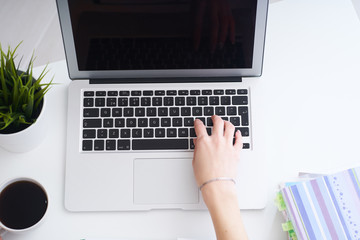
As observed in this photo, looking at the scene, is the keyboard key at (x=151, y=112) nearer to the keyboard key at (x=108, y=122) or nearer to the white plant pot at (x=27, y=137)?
the keyboard key at (x=108, y=122)

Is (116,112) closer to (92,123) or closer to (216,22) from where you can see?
(92,123)

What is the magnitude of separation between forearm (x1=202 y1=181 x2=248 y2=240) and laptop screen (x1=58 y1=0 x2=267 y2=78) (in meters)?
0.25

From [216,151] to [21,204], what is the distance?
401 millimetres

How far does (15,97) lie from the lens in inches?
27.1

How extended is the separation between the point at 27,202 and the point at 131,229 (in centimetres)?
21

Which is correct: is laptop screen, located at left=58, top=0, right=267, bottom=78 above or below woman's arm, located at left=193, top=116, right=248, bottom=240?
above

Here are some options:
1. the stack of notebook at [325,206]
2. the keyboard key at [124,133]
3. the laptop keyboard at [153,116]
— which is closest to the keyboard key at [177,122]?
the laptop keyboard at [153,116]

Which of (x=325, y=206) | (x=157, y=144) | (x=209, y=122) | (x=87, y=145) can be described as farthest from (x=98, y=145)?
(x=325, y=206)

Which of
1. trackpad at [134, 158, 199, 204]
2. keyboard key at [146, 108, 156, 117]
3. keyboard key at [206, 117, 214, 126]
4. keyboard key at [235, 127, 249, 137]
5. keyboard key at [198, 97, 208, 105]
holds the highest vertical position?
keyboard key at [198, 97, 208, 105]

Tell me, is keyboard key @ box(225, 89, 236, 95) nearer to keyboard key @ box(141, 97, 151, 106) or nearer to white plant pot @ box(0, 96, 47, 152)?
keyboard key @ box(141, 97, 151, 106)

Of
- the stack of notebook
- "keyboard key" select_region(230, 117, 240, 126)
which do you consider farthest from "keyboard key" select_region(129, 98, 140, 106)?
the stack of notebook

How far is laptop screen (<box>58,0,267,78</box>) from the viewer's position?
681 millimetres

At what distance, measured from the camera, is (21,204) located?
707mm

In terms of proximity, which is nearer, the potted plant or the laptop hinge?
the potted plant
